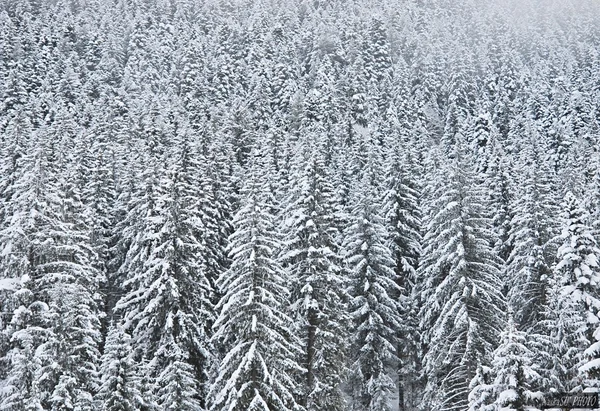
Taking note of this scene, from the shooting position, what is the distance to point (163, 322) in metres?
26.1

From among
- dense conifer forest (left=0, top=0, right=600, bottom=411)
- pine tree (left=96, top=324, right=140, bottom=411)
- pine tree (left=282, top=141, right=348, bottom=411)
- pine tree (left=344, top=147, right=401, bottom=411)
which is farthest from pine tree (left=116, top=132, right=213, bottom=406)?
pine tree (left=344, top=147, right=401, bottom=411)

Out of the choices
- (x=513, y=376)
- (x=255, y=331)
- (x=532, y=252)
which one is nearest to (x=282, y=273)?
(x=255, y=331)

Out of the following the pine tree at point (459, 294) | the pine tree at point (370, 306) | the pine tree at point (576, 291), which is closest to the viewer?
the pine tree at point (576, 291)

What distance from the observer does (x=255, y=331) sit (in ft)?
75.6

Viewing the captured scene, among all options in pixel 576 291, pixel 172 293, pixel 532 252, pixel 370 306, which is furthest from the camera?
pixel 370 306

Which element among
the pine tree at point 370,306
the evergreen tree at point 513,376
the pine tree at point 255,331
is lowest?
the pine tree at point 370,306

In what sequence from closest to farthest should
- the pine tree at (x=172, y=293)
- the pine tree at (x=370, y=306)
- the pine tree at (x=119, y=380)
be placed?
the pine tree at (x=119, y=380), the pine tree at (x=172, y=293), the pine tree at (x=370, y=306)

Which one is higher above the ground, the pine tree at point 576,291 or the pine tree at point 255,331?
the pine tree at point 576,291

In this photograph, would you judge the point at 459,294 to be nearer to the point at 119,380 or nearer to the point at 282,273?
the point at 282,273

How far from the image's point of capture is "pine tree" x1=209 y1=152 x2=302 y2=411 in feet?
74.4

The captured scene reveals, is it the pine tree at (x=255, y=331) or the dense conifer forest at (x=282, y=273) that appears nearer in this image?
the dense conifer forest at (x=282, y=273)

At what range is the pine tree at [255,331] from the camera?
2269 centimetres

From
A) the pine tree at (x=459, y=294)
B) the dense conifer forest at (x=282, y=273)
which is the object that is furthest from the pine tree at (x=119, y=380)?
the pine tree at (x=459, y=294)

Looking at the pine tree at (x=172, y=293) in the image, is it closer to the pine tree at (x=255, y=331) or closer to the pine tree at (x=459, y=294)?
the pine tree at (x=255, y=331)
